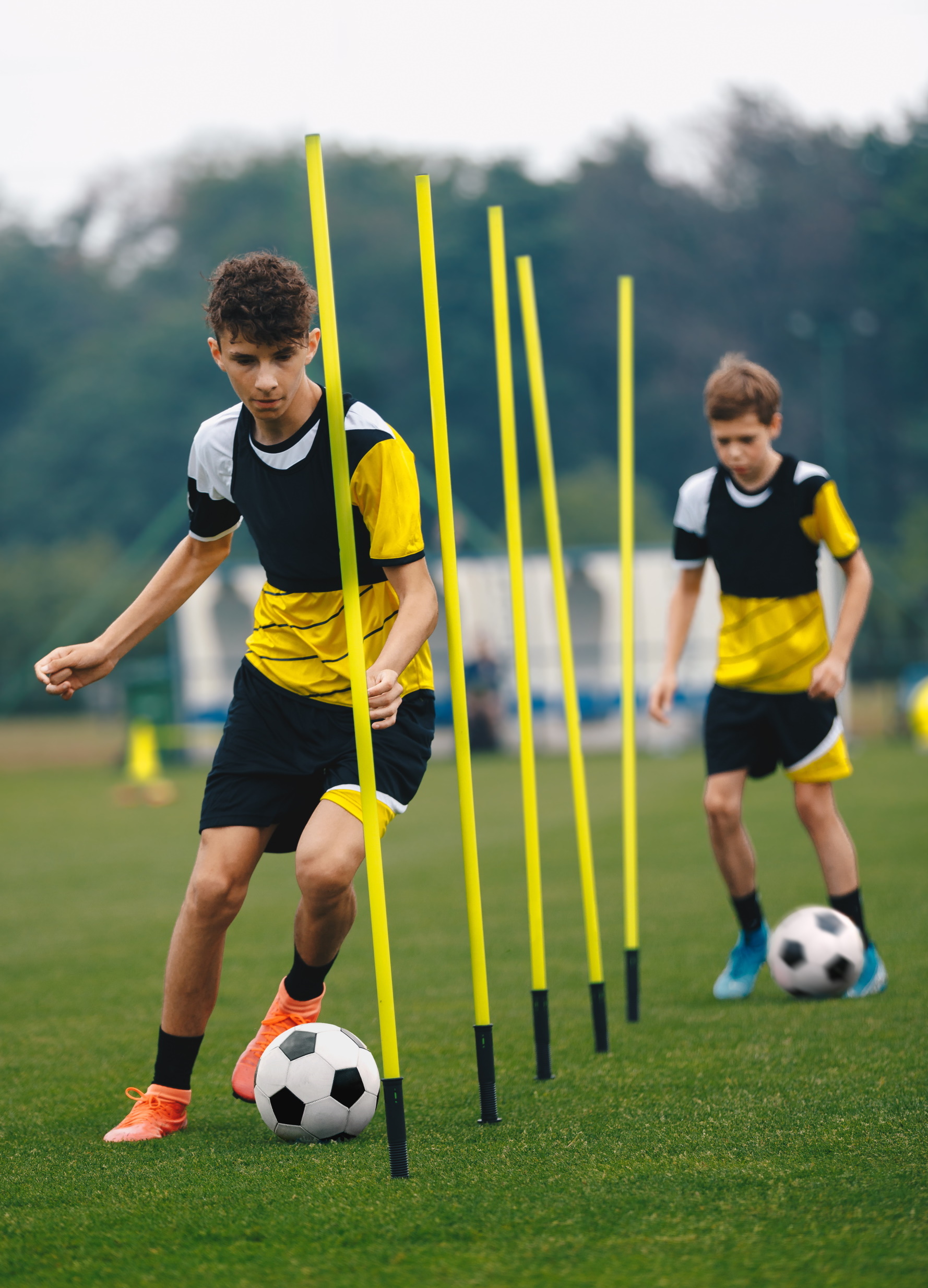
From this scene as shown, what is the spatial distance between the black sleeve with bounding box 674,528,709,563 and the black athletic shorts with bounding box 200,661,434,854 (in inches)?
73.5

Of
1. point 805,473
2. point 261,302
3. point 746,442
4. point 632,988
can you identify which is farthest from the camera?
point 805,473

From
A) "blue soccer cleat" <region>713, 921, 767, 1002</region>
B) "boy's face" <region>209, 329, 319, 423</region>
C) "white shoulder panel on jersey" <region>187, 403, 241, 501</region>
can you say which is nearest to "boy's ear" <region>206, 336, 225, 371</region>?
"boy's face" <region>209, 329, 319, 423</region>

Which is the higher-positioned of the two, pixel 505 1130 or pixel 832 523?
pixel 832 523

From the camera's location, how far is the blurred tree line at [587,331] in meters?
44.0

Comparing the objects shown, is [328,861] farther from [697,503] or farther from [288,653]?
[697,503]

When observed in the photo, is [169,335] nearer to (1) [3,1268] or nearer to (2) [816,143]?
(2) [816,143]

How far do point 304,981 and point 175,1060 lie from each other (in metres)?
0.41

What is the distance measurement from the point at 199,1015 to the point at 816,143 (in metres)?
48.4

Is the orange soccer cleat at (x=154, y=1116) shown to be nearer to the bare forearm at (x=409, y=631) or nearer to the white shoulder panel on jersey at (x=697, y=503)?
Result: the bare forearm at (x=409, y=631)

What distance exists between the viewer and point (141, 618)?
13.0ft

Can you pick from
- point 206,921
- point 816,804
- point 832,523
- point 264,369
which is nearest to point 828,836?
point 816,804

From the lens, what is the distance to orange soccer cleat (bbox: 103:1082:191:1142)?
367cm

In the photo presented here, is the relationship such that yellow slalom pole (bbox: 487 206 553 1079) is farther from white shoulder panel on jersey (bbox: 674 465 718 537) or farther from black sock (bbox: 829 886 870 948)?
black sock (bbox: 829 886 870 948)

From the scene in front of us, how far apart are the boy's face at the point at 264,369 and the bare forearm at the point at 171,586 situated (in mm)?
550
